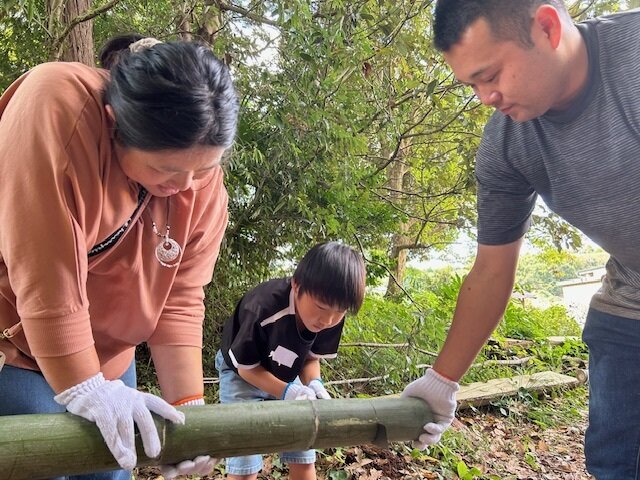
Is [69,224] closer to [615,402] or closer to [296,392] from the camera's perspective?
[296,392]

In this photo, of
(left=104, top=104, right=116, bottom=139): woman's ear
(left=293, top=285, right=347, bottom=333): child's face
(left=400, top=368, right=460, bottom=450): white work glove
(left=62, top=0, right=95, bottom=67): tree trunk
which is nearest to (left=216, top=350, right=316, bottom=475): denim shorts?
(left=293, top=285, right=347, bottom=333): child's face

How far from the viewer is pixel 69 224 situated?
3.67ft

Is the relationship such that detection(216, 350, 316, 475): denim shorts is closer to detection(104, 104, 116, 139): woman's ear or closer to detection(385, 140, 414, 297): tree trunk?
detection(104, 104, 116, 139): woman's ear

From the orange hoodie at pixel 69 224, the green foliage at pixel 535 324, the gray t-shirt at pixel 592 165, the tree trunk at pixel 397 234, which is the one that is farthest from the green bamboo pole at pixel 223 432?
the tree trunk at pixel 397 234

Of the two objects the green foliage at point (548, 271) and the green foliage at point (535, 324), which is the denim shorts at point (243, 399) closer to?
the green foliage at point (535, 324)

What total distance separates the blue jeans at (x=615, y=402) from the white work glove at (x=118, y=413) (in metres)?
1.28

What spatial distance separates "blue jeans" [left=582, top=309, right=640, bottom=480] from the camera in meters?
1.59

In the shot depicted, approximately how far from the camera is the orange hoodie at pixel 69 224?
3.54ft

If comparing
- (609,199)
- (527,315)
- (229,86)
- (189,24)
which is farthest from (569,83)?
(527,315)

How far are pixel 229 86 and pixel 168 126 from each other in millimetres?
203

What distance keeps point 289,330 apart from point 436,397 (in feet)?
3.01

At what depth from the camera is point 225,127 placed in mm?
1240

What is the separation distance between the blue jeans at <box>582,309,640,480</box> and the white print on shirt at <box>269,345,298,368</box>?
124 cm

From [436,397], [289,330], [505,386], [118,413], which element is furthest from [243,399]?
[505,386]
